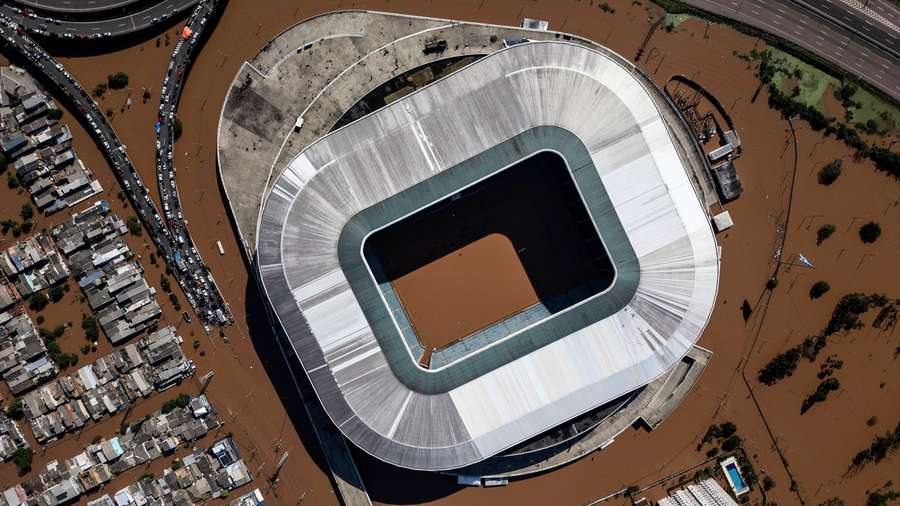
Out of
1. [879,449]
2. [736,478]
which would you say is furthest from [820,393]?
[736,478]

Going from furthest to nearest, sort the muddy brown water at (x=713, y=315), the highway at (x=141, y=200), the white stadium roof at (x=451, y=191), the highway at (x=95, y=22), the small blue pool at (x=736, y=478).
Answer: the small blue pool at (x=736, y=478), the muddy brown water at (x=713, y=315), the highway at (x=141, y=200), the highway at (x=95, y=22), the white stadium roof at (x=451, y=191)

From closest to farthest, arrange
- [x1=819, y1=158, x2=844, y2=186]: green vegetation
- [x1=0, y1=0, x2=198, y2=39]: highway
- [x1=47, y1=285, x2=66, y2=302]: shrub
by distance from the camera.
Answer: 1. [x1=0, y1=0, x2=198, y2=39]: highway
2. [x1=819, y1=158, x2=844, y2=186]: green vegetation
3. [x1=47, y1=285, x2=66, y2=302]: shrub

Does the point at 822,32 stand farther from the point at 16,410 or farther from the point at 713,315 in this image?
the point at 16,410

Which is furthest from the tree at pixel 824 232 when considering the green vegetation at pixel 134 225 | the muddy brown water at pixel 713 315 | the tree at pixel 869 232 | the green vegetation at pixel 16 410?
the green vegetation at pixel 16 410

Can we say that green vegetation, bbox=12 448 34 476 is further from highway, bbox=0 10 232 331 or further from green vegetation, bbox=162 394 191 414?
highway, bbox=0 10 232 331

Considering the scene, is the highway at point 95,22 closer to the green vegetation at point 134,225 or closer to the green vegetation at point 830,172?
the green vegetation at point 134,225

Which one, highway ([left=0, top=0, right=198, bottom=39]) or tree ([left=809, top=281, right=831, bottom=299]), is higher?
highway ([left=0, top=0, right=198, bottom=39])

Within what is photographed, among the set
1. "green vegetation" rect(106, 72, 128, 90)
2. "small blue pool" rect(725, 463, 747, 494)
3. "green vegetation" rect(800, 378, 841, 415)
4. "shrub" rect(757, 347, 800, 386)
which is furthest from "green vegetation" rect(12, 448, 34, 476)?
"green vegetation" rect(800, 378, 841, 415)
